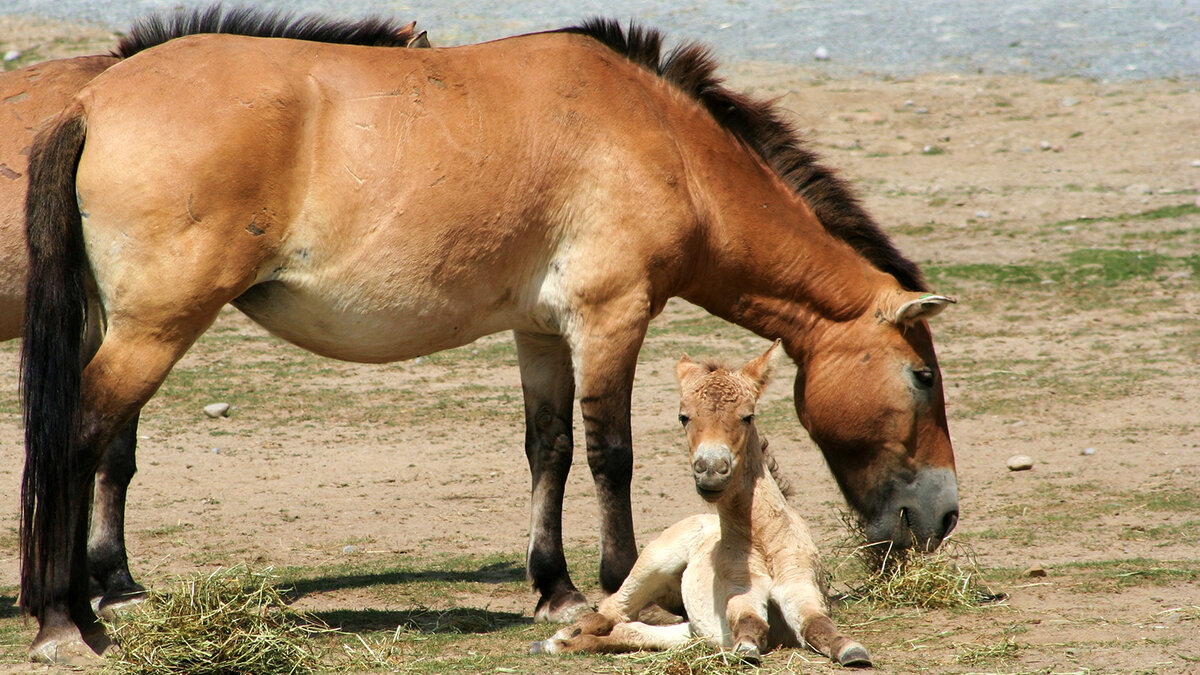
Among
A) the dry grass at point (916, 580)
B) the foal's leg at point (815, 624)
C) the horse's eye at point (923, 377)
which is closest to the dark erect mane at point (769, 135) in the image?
the horse's eye at point (923, 377)

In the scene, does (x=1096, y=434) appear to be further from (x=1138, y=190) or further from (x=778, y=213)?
(x=1138, y=190)

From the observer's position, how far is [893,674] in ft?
14.5

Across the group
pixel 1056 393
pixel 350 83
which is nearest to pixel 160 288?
pixel 350 83

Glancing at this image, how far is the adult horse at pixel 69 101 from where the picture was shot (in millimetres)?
5863

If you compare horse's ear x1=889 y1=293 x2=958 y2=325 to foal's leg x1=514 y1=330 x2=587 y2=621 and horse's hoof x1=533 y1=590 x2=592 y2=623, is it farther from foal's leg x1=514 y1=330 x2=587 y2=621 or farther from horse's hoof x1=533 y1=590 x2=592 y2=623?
horse's hoof x1=533 y1=590 x2=592 y2=623

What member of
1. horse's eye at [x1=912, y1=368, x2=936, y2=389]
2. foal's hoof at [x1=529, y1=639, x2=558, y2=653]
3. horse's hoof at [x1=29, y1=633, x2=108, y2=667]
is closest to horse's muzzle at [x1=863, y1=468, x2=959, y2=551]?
horse's eye at [x1=912, y1=368, x2=936, y2=389]

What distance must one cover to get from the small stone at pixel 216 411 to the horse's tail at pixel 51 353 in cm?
511

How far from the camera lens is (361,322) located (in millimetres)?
5160

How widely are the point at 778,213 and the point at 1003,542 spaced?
244 cm

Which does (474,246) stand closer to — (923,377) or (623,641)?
(623,641)

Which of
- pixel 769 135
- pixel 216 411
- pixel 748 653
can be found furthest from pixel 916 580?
pixel 216 411

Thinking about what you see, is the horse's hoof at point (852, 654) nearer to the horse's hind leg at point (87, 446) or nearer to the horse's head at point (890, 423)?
the horse's head at point (890, 423)

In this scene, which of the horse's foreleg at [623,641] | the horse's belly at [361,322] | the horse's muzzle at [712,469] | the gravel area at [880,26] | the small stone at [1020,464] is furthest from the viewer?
the gravel area at [880,26]

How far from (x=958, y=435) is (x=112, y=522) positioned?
6091 mm
